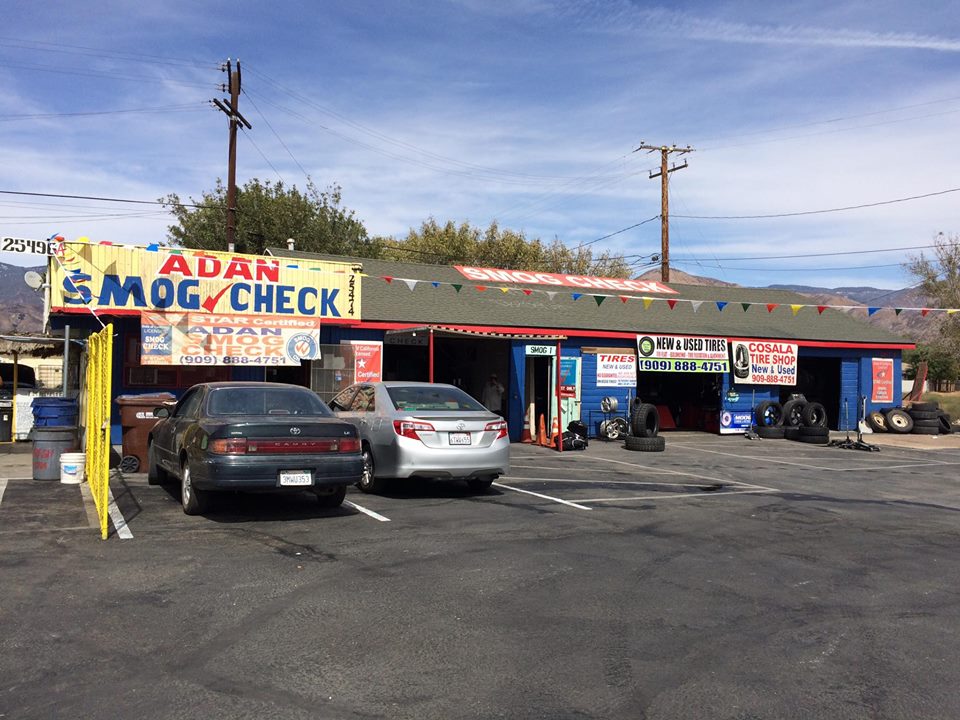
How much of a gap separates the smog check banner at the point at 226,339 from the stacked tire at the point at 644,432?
750cm

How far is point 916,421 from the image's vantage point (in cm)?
2500

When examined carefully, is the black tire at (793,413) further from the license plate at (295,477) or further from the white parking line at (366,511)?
the license plate at (295,477)

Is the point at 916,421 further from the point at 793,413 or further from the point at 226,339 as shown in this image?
the point at 226,339

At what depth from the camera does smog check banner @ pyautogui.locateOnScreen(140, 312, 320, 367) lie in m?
15.6

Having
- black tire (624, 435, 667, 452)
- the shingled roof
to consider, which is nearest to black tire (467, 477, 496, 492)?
black tire (624, 435, 667, 452)

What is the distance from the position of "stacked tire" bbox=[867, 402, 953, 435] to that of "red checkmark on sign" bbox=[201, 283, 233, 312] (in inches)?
815

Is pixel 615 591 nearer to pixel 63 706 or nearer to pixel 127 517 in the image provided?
pixel 63 706

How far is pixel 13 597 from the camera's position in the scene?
5.62m

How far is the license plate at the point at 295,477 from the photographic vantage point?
834cm

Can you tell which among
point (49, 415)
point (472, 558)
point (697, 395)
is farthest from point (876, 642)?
point (697, 395)

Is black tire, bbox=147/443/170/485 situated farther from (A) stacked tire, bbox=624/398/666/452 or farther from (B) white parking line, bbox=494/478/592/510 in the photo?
(A) stacked tire, bbox=624/398/666/452

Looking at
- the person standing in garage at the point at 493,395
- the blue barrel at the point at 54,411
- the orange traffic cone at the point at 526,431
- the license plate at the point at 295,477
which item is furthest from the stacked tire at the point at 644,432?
the blue barrel at the point at 54,411

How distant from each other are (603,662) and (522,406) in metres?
15.9

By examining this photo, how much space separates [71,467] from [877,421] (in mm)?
23614
